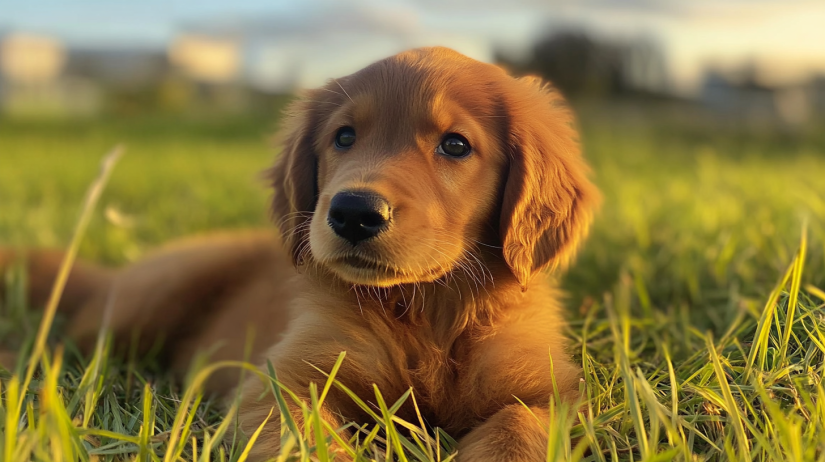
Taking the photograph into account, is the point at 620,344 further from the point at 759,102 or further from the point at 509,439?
the point at 759,102

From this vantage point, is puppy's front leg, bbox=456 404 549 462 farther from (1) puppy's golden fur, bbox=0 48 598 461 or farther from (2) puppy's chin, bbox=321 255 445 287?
(2) puppy's chin, bbox=321 255 445 287

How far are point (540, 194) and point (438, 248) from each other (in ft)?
1.55

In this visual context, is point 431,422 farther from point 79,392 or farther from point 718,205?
point 718,205

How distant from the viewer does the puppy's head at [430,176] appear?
5.81ft

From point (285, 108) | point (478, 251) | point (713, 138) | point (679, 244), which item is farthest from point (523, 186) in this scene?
point (713, 138)

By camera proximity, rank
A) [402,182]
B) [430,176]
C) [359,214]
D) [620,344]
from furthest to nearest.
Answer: [430,176], [402,182], [359,214], [620,344]

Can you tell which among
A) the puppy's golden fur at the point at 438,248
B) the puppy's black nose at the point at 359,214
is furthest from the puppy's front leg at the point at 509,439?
the puppy's black nose at the point at 359,214

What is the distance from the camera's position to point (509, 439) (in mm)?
1575

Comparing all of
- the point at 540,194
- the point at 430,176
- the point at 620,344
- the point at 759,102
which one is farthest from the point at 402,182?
the point at 759,102

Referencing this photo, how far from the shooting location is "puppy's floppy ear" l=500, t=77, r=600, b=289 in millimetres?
2064

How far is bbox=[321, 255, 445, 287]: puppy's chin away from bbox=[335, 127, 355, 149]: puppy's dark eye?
19.1 inches

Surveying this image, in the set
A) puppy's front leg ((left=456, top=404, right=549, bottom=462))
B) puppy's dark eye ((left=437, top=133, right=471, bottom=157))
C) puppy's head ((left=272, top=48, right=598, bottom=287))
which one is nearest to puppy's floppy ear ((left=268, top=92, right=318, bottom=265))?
puppy's head ((left=272, top=48, right=598, bottom=287))

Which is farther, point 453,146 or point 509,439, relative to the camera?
point 453,146

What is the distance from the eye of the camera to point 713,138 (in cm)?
1422
